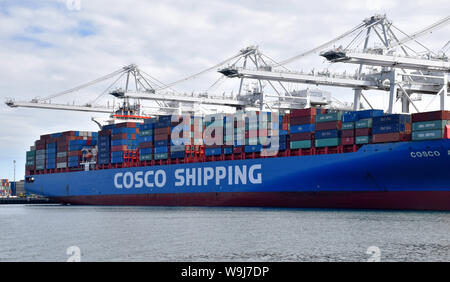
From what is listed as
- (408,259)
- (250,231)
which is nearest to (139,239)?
(250,231)

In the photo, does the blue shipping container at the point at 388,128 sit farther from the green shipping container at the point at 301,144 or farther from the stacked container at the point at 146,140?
the stacked container at the point at 146,140

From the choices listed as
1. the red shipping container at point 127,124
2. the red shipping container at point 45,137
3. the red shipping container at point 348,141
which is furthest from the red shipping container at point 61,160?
the red shipping container at point 348,141

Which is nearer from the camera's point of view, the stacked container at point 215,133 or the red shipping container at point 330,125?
the red shipping container at point 330,125

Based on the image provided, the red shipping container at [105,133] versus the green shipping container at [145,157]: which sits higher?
the red shipping container at [105,133]

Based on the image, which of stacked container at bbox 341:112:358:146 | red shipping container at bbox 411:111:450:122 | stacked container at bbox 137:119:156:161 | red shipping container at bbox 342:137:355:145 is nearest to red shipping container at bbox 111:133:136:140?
stacked container at bbox 137:119:156:161

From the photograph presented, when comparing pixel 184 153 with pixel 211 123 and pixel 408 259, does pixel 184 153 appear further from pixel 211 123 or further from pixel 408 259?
pixel 408 259

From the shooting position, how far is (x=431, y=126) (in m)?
37.7

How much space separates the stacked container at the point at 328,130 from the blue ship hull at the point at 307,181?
0.95 metres

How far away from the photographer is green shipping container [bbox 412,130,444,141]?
1459 inches

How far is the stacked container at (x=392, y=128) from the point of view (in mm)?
38781

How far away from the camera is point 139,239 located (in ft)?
83.0

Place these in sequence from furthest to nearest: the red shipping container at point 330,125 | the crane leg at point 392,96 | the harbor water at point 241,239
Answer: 1. the crane leg at point 392,96
2. the red shipping container at point 330,125
3. the harbor water at point 241,239

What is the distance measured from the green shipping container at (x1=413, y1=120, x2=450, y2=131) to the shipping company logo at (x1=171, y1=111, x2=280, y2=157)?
11188 millimetres

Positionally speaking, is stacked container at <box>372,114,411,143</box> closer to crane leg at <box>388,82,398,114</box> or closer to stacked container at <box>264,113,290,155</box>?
crane leg at <box>388,82,398,114</box>
